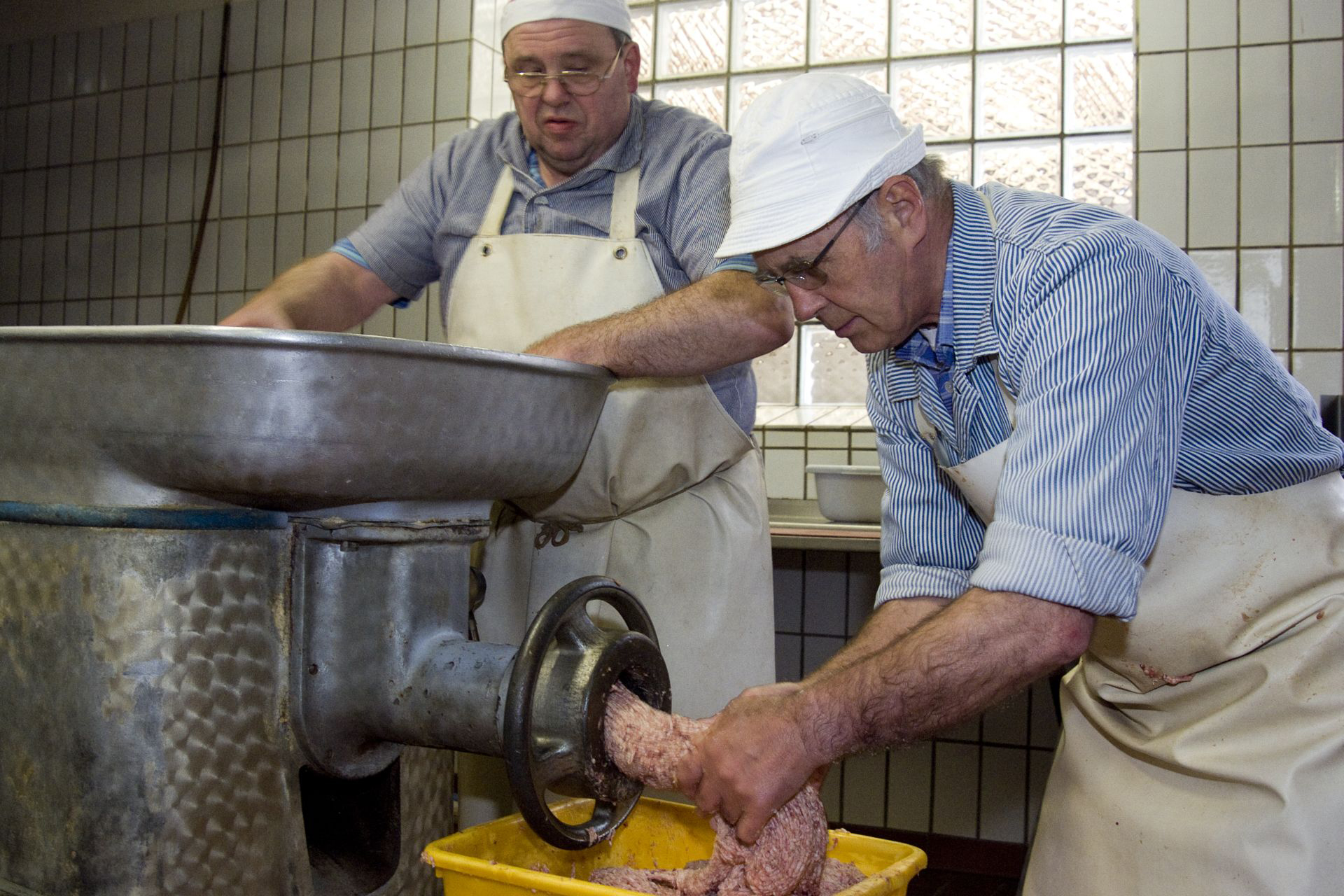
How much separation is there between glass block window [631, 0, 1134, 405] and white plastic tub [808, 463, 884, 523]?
654mm

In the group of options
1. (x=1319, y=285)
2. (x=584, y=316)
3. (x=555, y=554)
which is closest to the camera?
(x=584, y=316)

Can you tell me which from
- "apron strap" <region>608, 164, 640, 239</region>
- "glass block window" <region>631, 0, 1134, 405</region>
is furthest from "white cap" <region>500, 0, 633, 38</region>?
"glass block window" <region>631, 0, 1134, 405</region>

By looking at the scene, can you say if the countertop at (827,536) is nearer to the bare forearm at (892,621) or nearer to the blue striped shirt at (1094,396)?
the bare forearm at (892,621)

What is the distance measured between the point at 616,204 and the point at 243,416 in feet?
2.72

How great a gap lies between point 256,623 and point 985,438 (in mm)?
745

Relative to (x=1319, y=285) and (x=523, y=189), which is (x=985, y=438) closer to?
(x=523, y=189)

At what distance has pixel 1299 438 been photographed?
3.73ft

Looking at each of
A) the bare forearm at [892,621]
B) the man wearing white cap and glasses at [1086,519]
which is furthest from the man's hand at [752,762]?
the bare forearm at [892,621]

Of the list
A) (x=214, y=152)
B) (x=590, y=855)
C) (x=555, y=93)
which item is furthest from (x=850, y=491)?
(x=214, y=152)

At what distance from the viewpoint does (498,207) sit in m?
1.71

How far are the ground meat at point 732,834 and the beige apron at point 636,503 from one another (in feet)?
1.61

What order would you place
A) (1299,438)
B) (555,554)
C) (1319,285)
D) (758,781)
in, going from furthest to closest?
(1319,285)
(555,554)
(1299,438)
(758,781)

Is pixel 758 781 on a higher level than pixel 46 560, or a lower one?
lower

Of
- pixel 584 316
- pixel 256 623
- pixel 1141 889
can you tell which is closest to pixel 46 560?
pixel 256 623
